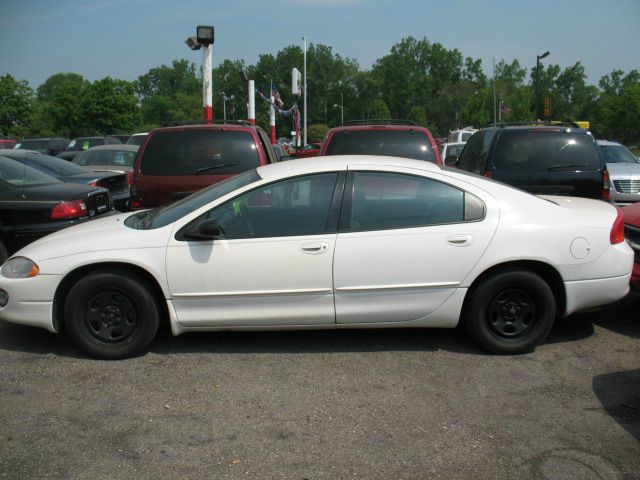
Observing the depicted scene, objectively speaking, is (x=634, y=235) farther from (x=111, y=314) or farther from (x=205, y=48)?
(x=205, y=48)

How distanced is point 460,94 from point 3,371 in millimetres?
115713

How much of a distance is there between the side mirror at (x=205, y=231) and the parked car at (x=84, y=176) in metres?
5.01

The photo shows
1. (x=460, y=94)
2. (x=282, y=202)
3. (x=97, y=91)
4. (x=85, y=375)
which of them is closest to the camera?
(x=85, y=375)

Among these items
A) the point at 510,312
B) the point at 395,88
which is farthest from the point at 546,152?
the point at 395,88

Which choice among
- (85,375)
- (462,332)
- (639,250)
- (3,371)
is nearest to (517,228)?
(462,332)

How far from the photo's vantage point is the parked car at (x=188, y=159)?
289 inches

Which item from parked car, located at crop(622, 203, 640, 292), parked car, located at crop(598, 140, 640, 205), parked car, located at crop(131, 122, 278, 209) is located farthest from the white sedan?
parked car, located at crop(598, 140, 640, 205)

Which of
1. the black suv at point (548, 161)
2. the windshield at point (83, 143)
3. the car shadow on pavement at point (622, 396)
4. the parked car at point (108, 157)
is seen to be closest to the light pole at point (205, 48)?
the parked car at point (108, 157)

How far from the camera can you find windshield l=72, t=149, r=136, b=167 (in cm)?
1467

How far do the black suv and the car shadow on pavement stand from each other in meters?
4.12

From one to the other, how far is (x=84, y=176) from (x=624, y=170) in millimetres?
10441

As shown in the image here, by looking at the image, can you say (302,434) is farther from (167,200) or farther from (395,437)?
(167,200)

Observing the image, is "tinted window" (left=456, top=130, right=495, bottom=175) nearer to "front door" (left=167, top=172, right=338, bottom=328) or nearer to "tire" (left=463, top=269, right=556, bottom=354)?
"tire" (left=463, top=269, right=556, bottom=354)

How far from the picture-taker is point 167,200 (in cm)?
738
